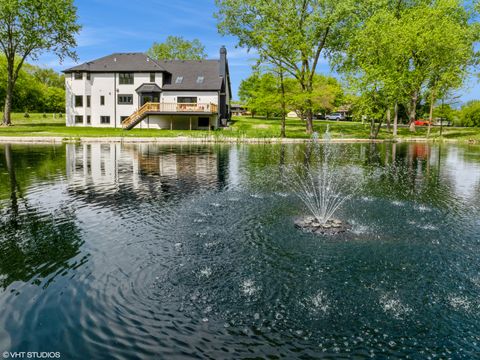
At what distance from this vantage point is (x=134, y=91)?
56.9 m

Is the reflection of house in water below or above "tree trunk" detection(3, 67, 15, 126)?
below

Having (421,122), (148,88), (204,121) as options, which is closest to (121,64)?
(148,88)

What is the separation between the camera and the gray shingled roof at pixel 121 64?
56.7 meters

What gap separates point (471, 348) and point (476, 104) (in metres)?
98.2

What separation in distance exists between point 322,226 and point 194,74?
168 feet

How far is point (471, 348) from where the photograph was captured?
6.06 meters

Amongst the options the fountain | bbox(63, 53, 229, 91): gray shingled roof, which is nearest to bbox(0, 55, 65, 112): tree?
bbox(63, 53, 229, 91): gray shingled roof

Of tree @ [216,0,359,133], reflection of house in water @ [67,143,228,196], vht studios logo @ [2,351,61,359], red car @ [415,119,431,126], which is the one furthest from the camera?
red car @ [415,119,431,126]

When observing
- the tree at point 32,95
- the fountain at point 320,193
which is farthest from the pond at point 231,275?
the tree at point 32,95

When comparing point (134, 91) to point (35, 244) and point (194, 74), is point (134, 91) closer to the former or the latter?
point (194, 74)

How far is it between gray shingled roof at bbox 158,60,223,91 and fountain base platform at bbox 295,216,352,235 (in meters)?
46.1

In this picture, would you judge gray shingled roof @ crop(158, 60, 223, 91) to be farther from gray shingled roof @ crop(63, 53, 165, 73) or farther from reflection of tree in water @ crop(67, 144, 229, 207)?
reflection of tree in water @ crop(67, 144, 229, 207)

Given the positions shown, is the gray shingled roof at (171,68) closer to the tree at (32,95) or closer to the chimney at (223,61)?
the chimney at (223,61)

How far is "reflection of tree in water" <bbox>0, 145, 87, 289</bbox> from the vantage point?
845 centimetres
